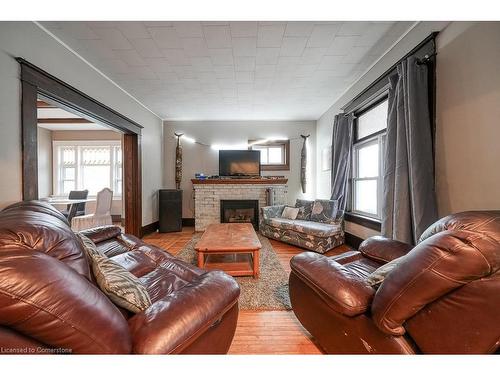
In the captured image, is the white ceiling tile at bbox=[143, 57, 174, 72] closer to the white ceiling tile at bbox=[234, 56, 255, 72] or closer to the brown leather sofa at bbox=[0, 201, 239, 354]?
the white ceiling tile at bbox=[234, 56, 255, 72]

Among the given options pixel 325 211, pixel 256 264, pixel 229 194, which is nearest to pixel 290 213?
pixel 325 211

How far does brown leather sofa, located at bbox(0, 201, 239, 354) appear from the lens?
57 cm

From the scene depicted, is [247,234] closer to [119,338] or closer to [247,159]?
[119,338]

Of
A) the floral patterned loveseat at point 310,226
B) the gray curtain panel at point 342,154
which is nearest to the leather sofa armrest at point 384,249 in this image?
the floral patterned loveseat at point 310,226

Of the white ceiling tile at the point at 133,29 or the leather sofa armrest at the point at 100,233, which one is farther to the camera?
the white ceiling tile at the point at 133,29

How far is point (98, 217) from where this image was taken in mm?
4078

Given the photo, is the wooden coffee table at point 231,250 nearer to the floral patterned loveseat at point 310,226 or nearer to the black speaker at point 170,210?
the floral patterned loveseat at point 310,226

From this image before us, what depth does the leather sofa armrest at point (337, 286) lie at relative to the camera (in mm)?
989

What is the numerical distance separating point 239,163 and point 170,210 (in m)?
1.86

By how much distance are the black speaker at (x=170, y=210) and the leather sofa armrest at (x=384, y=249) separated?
147 inches

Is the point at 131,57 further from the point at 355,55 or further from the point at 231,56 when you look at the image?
the point at 355,55
